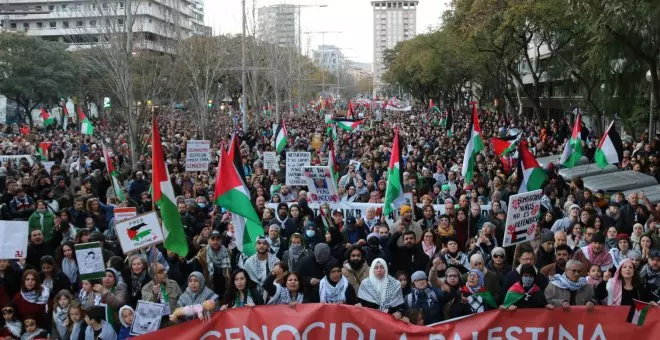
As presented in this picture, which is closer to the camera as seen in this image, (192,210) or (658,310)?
(658,310)

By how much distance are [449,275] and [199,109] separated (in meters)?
24.7

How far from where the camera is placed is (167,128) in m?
39.9

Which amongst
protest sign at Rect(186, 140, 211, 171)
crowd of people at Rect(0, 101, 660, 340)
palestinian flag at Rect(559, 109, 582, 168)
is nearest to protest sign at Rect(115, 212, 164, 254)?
crowd of people at Rect(0, 101, 660, 340)

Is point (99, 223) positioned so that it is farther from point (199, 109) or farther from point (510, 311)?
point (199, 109)

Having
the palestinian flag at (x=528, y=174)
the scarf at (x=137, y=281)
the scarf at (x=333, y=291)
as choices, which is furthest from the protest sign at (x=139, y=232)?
the palestinian flag at (x=528, y=174)

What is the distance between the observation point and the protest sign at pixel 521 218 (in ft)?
28.8

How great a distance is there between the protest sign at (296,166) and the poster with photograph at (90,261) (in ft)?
21.7

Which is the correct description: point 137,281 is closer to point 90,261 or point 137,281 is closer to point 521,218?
point 90,261

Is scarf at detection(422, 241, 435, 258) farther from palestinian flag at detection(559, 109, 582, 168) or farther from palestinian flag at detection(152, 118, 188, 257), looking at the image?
palestinian flag at detection(559, 109, 582, 168)

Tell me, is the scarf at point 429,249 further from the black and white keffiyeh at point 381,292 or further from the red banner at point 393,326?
the red banner at point 393,326

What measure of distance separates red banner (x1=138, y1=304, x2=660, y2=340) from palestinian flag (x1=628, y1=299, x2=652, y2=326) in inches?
1.6

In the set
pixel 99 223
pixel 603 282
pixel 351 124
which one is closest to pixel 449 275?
pixel 603 282

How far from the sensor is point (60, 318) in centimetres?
721

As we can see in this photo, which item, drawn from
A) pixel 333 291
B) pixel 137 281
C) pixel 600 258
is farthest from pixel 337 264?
pixel 600 258
